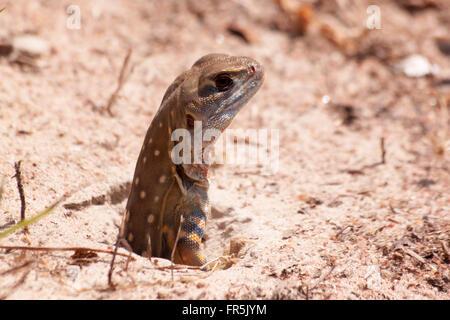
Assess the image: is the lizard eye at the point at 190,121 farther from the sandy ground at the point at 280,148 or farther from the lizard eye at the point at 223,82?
the sandy ground at the point at 280,148

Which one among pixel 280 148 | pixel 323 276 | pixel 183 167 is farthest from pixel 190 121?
pixel 280 148

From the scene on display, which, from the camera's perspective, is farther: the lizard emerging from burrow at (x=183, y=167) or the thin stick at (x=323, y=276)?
the lizard emerging from burrow at (x=183, y=167)

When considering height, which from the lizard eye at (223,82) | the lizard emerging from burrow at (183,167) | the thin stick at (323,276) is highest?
the lizard eye at (223,82)

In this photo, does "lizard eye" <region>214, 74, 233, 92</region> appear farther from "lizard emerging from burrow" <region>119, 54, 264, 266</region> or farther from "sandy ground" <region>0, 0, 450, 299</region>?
"sandy ground" <region>0, 0, 450, 299</region>

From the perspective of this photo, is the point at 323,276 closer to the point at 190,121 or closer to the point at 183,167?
the point at 183,167

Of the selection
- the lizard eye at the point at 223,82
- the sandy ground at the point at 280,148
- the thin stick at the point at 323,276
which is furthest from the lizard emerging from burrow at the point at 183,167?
the thin stick at the point at 323,276

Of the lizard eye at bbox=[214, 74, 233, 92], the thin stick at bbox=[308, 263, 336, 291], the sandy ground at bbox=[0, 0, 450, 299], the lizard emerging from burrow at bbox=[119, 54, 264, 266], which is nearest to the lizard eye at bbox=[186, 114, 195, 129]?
the lizard emerging from burrow at bbox=[119, 54, 264, 266]

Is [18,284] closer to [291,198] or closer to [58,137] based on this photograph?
[58,137]

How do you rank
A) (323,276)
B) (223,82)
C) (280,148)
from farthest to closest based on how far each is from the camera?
(280,148)
(223,82)
(323,276)
